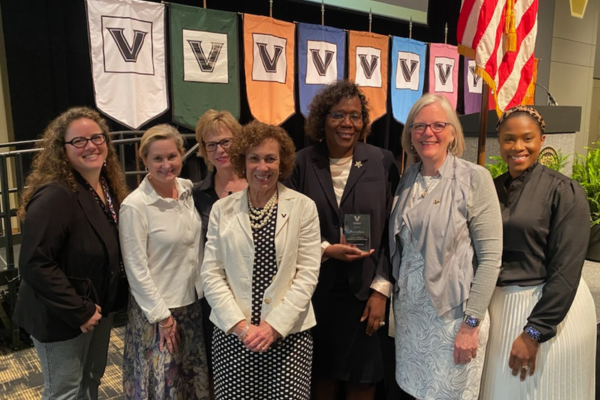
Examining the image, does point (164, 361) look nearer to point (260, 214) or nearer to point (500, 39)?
point (260, 214)

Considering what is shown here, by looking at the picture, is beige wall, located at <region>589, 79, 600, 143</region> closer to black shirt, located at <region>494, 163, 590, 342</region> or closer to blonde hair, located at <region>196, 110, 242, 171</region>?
black shirt, located at <region>494, 163, 590, 342</region>

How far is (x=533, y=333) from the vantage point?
1.60 m

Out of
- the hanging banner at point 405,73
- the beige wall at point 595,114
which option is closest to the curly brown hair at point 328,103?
the hanging banner at point 405,73

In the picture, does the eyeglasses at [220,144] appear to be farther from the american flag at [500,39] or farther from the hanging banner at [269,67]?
the hanging banner at [269,67]

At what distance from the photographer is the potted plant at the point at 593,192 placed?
11.4 feet

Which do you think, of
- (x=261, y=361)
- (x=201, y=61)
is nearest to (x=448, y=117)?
(x=261, y=361)

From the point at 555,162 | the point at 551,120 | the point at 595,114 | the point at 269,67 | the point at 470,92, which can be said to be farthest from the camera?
the point at 595,114

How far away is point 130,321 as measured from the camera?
2.00 m

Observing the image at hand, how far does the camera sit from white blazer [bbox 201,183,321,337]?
1708 millimetres

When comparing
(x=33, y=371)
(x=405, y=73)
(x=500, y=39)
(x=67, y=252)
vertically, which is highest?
(x=405, y=73)

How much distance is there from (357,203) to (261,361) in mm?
745

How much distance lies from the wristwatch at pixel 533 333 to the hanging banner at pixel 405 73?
19.2 feet

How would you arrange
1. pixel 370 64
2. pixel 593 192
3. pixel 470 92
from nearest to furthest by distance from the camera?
pixel 593 192 → pixel 370 64 → pixel 470 92

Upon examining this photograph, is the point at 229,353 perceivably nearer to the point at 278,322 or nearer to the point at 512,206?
the point at 278,322
